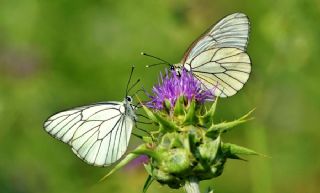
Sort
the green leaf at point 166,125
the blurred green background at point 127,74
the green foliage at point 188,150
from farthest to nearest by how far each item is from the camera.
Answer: the blurred green background at point 127,74
the green leaf at point 166,125
the green foliage at point 188,150

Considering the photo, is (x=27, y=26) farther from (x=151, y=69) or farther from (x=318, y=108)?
(x=318, y=108)

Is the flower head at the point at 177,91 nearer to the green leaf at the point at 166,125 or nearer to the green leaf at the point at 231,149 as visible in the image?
the green leaf at the point at 166,125

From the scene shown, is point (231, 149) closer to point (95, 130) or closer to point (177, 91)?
point (177, 91)

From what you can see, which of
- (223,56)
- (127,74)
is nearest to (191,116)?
(223,56)

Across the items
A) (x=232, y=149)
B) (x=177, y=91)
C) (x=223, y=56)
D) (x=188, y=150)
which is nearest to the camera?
(x=232, y=149)

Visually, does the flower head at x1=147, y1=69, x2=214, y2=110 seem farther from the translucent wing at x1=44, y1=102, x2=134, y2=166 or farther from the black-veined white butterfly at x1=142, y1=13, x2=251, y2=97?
the translucent wing at x1=44, y1=102, x2=134, y2=166

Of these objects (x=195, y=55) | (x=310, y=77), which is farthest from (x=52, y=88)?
(x=195, y=55)

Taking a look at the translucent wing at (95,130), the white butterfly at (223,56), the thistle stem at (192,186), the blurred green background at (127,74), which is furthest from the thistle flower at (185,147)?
the blurred green background at (127,74)

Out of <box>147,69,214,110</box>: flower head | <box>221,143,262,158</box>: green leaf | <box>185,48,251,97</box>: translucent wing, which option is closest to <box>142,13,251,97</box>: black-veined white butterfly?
<box>185,48,251,97</box>: translucent wing
